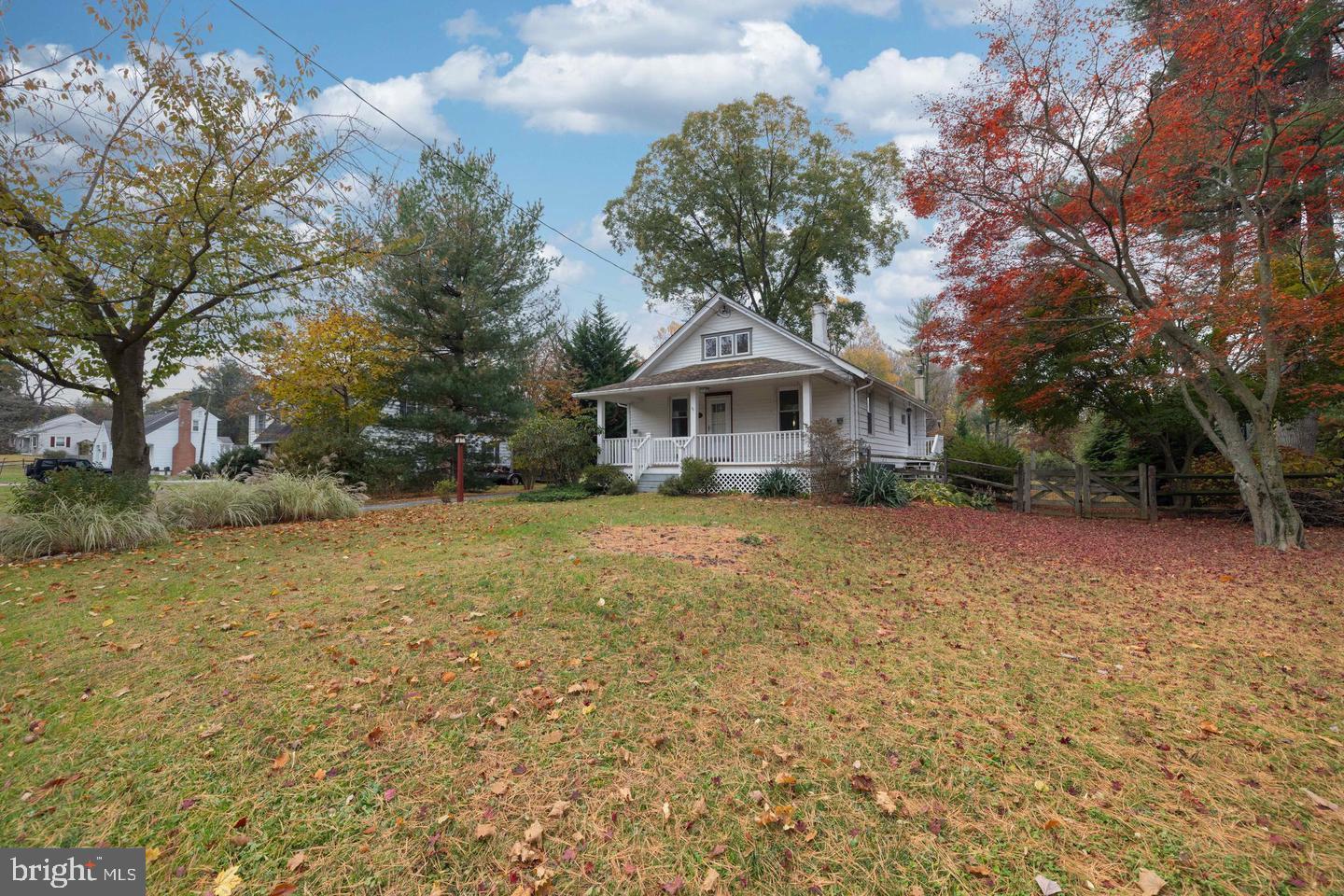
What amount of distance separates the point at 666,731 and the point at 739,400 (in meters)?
16.1

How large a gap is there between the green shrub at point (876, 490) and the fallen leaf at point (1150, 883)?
11.6 m

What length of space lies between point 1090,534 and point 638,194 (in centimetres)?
2519

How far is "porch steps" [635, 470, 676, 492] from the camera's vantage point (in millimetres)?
17609

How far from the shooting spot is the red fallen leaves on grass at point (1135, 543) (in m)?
7.91

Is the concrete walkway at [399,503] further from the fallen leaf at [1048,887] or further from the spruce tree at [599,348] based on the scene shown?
the fallen leaf at [1048,887]

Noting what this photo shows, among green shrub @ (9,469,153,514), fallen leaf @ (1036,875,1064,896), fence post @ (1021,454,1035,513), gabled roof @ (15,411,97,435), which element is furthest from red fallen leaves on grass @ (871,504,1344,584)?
gabled roof @ (15,411,97,435)

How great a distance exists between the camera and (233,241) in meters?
8.89

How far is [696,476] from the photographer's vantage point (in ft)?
52.7

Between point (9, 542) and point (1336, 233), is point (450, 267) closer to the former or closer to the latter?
point (9, 542)

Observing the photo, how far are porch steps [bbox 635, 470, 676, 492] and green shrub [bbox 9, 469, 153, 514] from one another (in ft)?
38.1

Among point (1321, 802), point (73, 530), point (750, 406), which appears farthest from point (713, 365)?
point (1321, 802)

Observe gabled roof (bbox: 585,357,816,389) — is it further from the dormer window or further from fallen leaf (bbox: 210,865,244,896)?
fallen leaf (bbox: 210,865,244,896)

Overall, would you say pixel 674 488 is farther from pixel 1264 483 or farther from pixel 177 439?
pixel 177 439

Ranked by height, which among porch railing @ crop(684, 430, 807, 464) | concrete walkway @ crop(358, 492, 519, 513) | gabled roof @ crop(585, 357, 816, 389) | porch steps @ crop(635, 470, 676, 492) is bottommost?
concrete walkway @ crop(358, 492, 519, 513)
